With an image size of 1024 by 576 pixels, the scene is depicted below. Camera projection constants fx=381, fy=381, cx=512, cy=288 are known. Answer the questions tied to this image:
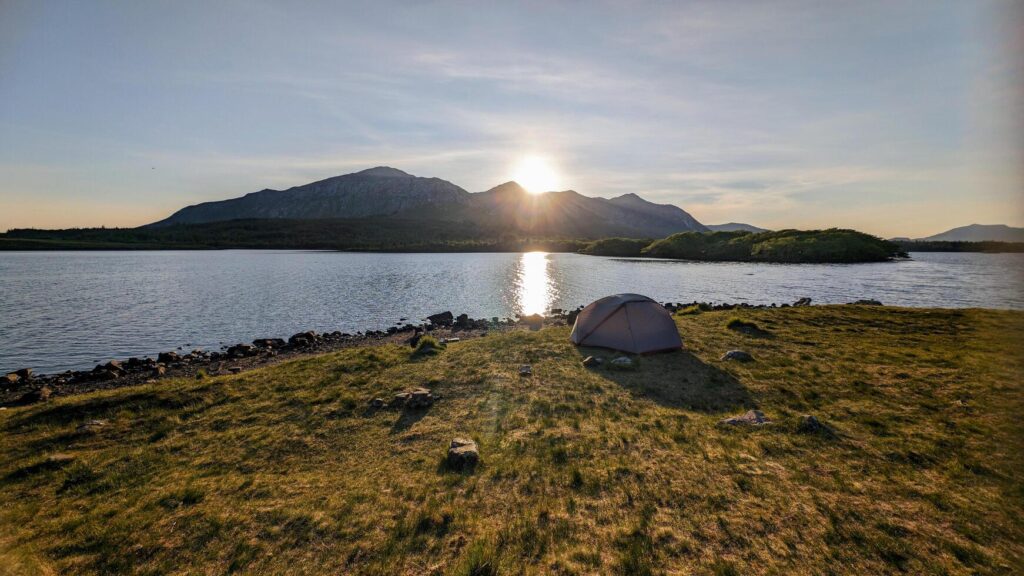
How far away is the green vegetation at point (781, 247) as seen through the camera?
100m

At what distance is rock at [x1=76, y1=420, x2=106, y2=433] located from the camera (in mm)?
11414

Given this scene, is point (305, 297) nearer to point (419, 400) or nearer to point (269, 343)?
point (269, 343)

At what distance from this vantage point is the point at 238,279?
64.2 m

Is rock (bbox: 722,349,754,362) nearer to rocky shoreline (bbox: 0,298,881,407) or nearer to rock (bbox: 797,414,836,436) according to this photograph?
rock (bbox: 797,414,836,436)

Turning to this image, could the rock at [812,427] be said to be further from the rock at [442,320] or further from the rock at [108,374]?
the rock at [108,374]

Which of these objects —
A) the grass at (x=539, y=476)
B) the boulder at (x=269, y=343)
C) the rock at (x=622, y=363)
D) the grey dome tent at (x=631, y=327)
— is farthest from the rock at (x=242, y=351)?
the rock at (x=622, y=363)

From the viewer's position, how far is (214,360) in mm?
23266

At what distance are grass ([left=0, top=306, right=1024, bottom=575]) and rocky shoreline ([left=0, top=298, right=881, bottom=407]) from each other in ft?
22.5

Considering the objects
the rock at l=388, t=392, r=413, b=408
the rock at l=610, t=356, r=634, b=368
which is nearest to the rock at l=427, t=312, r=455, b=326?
the rock at l=610, t=356, r=634, b=368

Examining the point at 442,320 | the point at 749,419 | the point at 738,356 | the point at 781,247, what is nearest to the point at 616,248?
the point at 781,247

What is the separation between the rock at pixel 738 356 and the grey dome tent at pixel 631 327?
207cm

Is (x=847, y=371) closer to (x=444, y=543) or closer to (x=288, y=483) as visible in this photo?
(x=444, y=543)

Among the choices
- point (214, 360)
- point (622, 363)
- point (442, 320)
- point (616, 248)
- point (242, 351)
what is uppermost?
point (616, 248)

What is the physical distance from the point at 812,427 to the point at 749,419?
1522 millimetres
